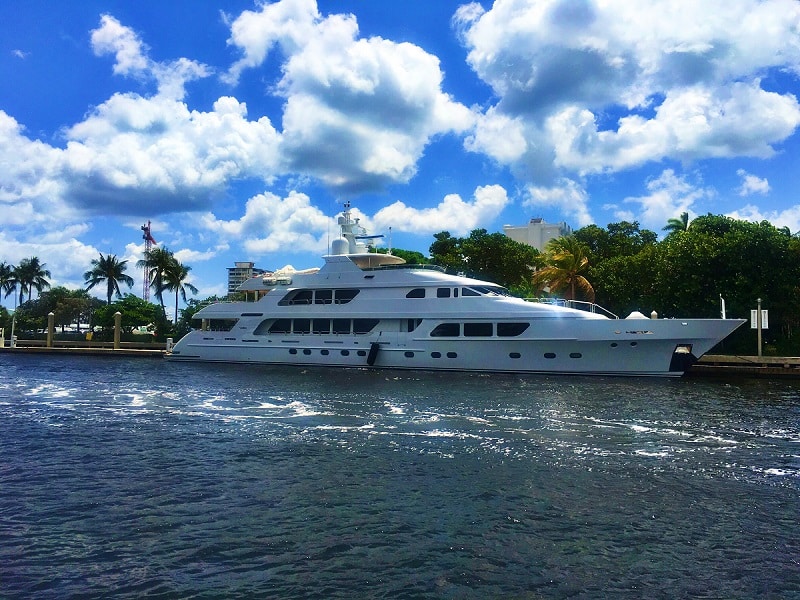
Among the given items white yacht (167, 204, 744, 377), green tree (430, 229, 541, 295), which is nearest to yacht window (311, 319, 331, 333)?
white yacht (167, 204, 744, 377)

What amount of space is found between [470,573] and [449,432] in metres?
8.38

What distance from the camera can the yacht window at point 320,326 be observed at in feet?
123

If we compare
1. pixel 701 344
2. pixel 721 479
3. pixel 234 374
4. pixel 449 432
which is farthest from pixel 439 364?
pixel 721 479

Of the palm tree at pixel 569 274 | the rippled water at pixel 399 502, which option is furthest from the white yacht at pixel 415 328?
the rippled water at pixel 399 502

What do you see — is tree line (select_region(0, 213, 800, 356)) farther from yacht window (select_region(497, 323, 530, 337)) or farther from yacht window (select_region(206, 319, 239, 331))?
yacht window (select_region(206, 319, 239, 331))

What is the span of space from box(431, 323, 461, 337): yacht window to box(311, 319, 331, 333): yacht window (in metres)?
7.28

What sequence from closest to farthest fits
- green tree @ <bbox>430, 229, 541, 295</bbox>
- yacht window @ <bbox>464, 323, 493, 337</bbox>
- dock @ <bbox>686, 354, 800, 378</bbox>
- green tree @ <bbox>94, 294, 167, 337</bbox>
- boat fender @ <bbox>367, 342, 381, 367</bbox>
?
dock @ <bbox>686, 354, 800, 378</bbox>, yacht window @ <bbox>464, 323, 493, 337</bbox>, boat fender @ <bbox>367, 342, 381, 367</bbox>, green tree @ <bbox>430, 229, 541, 295</bbox>, green tree @ <bbox>94, 294, 167, 337</bbox>

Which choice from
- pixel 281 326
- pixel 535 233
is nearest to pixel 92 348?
pixel 281 326

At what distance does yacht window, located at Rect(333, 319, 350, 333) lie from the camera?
1452 inches

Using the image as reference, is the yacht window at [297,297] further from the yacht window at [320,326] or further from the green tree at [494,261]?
the green tree at [494,261]

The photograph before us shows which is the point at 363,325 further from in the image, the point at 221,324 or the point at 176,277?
the point at 176,277

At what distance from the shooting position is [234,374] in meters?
32.7

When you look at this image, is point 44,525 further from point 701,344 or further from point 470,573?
point 701,344

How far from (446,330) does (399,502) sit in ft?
80.1
